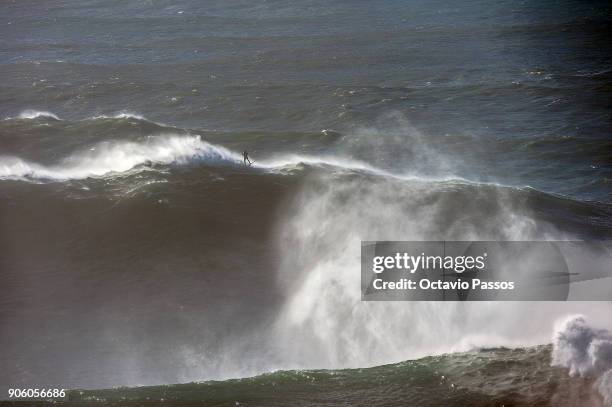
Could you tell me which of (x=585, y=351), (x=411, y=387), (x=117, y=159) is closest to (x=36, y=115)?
(x=117, y=159)

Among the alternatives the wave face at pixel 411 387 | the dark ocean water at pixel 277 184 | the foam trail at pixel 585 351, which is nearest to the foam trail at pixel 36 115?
the dark ocean water at pixel 277 184

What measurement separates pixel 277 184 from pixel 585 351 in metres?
13.4

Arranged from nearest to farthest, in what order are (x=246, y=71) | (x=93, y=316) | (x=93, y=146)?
(x=93, y=316) → (x=93, y=146) → (x=246, y=71)

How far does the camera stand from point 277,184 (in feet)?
87.9

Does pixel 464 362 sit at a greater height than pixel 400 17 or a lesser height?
lesser

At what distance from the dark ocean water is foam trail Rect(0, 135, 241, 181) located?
5.2 inches

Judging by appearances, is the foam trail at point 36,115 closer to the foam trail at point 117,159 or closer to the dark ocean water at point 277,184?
the dark ocean water at point 277,184

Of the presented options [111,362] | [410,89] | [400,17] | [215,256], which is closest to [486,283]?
[215,256]

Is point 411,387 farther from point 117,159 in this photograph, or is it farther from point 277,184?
point 117,159

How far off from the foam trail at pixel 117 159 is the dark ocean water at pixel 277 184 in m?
0.13

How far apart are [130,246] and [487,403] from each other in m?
12.8

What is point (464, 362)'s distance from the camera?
1702cm

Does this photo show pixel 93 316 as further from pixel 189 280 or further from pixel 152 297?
pixel 189 280

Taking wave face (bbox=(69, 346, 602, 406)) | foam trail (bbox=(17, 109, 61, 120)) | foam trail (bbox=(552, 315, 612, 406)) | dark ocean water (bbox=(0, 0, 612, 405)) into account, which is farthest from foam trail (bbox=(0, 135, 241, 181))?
foam trail (bbox=(552, 315, 612, 406))
